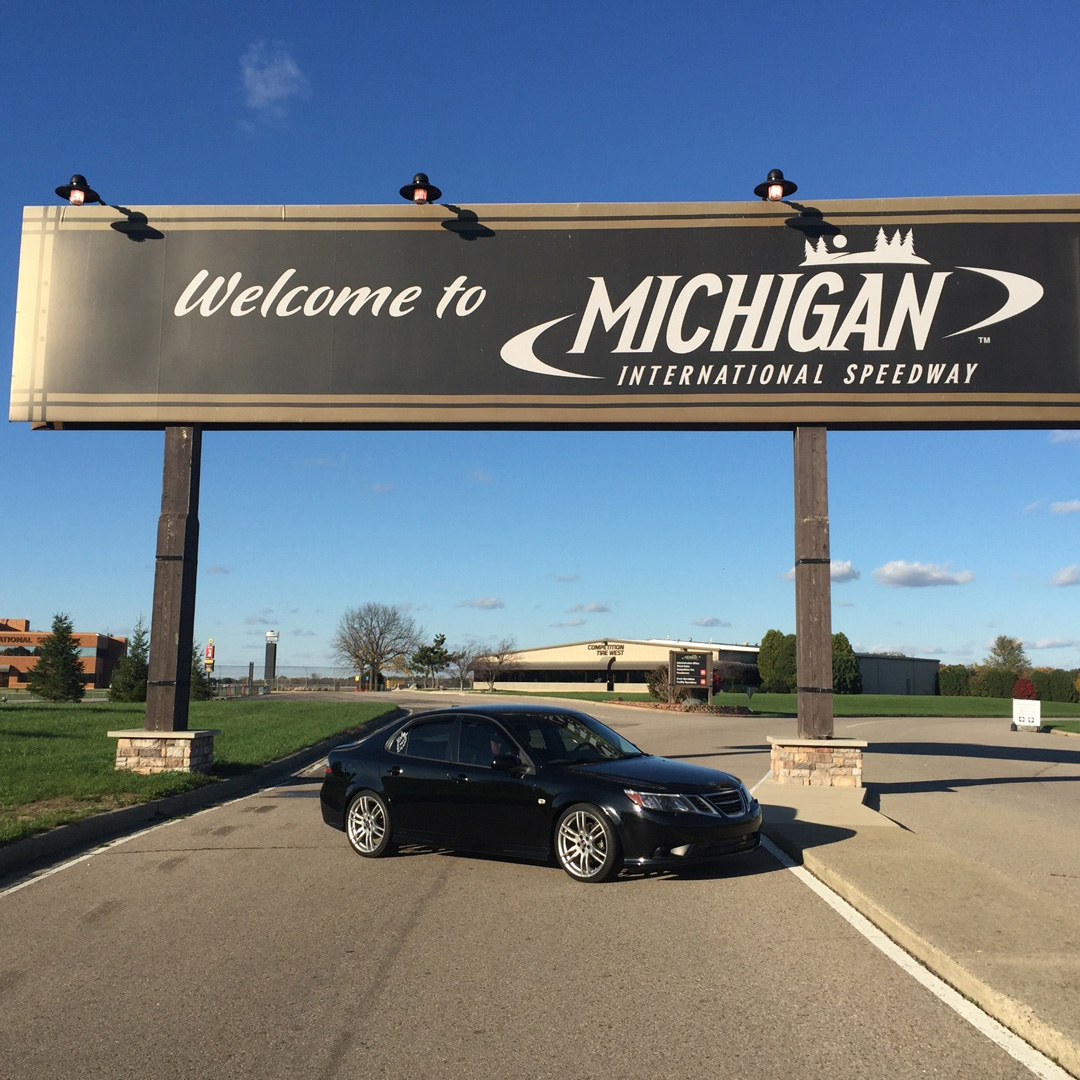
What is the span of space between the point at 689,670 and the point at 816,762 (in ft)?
107

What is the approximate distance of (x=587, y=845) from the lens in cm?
858

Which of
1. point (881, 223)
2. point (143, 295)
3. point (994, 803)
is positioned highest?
point (881, 223)

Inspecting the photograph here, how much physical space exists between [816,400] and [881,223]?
9.98 ft

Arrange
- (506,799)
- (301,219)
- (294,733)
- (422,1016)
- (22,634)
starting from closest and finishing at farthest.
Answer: (422,1016) → (506,799) → (301,219) → (294,733) → (22,634)

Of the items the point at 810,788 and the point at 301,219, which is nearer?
the point at 810,788

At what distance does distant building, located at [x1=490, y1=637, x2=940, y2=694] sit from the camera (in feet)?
314

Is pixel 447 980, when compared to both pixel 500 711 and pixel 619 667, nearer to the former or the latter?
pixel 500 711

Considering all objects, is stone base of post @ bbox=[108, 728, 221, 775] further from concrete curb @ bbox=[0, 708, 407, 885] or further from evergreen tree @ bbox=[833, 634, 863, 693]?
evergreen tree @ bbox=[833, 634, 863, 693]

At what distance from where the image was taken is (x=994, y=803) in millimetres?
15047

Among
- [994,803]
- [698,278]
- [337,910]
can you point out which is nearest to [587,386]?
[698,278]

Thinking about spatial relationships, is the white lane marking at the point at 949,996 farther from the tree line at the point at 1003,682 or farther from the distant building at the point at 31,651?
the distant building at the point at 31,651

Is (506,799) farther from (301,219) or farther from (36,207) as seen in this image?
(36,207)

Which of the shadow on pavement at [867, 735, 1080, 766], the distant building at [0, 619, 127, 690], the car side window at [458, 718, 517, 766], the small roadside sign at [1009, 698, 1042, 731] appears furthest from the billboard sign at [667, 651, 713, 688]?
the distant building at [0, 619, 127, 690]

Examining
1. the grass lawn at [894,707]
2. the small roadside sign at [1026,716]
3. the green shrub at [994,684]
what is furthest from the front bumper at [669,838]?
the green shrub at [994,684]
